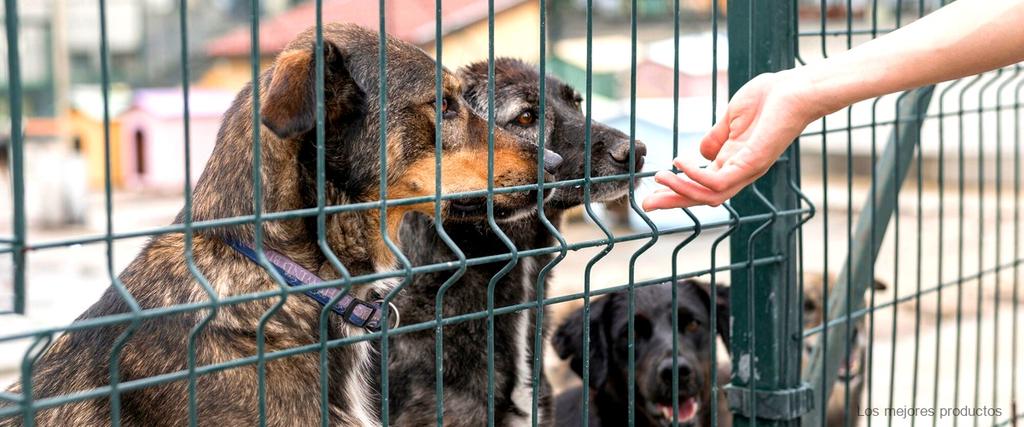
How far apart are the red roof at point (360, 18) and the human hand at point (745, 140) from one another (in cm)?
2507

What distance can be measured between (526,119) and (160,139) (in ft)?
73.4

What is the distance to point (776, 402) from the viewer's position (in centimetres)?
350

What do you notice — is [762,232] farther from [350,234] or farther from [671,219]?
[671,219]

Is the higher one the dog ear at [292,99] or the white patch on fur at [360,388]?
the dog ear at [292,99]

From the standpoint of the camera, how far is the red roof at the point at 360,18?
29.0 metres

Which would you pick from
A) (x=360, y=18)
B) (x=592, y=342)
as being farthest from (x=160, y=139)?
(x=592, y=342)

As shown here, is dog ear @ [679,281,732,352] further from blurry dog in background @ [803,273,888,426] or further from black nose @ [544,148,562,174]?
black nose @ [544,148,562,174]

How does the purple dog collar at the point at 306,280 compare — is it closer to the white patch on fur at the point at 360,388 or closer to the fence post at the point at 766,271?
the white patch on fur at the point at 360,388

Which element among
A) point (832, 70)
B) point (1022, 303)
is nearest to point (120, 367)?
point (832, 70)

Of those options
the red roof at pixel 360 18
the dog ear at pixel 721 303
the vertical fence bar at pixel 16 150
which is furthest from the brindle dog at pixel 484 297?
the red roof at pixel 360 18

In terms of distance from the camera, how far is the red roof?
29.0 meters

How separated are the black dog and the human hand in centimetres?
213

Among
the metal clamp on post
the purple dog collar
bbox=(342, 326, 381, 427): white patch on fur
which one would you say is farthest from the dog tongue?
the purple dog collar

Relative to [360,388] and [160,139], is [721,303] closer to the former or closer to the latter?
[360,388]
